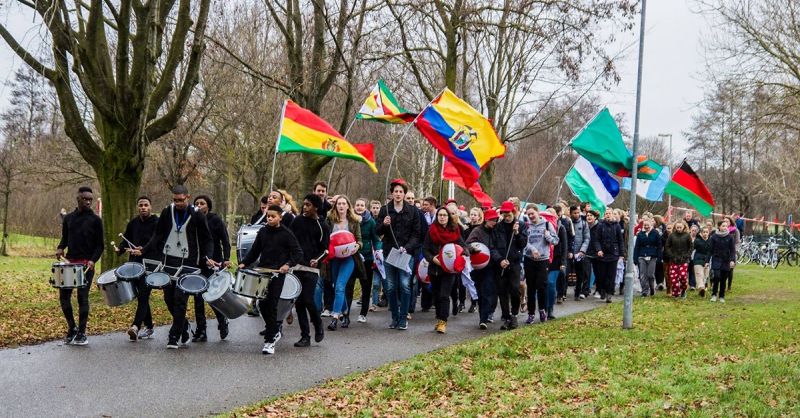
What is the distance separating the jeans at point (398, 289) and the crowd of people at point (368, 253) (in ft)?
0.05

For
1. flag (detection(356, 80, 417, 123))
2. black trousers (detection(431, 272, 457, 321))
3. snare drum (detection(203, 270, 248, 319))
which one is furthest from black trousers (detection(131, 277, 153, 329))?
flag (detection(356, 80, 417, 123))

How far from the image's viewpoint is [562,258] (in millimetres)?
14117

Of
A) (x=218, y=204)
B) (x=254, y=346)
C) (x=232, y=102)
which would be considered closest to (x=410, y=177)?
(x=218, y=204)

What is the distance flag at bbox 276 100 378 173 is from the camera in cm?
1270

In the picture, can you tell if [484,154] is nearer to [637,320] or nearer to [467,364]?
[637,320]

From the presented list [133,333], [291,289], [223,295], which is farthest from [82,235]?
[291,289]

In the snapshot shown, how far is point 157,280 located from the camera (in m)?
9.56

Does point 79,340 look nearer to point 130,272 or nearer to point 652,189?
point 130,272

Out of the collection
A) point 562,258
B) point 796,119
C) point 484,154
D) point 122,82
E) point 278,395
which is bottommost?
point 278,395

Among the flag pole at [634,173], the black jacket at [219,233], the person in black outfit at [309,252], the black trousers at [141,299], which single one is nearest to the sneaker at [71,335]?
the black trousers at [141,299]

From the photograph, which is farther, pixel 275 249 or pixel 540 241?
pixel 540 241

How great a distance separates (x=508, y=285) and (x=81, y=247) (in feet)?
19.9

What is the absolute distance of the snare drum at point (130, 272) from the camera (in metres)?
9.48

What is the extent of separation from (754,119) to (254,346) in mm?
16785
